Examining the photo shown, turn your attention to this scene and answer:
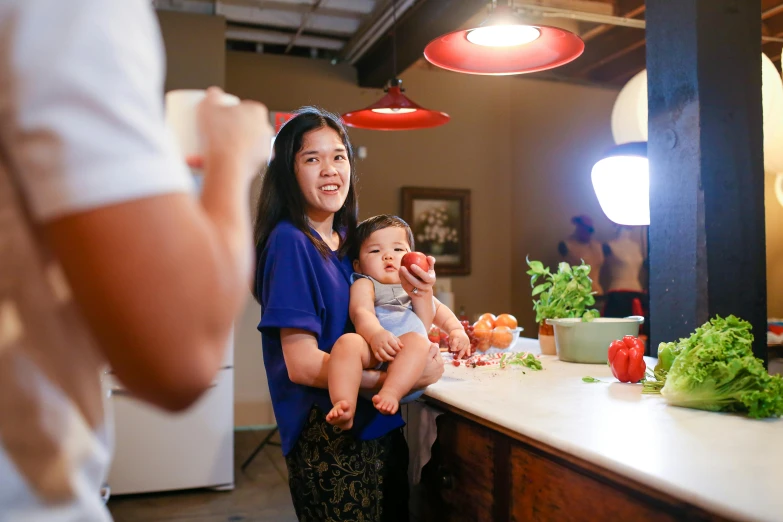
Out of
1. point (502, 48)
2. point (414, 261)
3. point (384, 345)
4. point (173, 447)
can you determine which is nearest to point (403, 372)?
point (384, 345)

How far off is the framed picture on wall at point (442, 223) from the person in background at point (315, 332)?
4.78 m

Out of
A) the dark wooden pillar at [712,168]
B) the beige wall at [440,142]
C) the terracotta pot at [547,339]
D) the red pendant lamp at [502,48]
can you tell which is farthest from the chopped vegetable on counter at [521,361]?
the beige wall at [440,142]

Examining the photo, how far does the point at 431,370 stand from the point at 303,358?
0.37 metres

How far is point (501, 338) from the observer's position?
8.77 feet

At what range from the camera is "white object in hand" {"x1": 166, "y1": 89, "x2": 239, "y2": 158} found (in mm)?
741

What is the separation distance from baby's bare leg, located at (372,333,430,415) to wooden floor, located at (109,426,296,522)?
2.42 m

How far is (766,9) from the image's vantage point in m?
5.23

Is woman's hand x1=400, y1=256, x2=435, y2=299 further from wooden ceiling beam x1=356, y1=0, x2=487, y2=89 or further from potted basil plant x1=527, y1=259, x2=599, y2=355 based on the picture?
wooden ceiling beam x1=356, y1=0, x2=487, y2=89

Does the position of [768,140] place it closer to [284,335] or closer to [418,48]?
[418,48]

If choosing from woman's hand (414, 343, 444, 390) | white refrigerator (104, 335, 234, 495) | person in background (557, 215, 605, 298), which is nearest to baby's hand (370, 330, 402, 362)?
woman's hand (414, 343, 444, 390)

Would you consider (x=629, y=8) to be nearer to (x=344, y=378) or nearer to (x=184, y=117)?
(x=344, y=378)

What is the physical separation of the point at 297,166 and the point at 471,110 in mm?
5501

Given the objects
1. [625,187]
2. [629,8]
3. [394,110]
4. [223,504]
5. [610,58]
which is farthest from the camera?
[610,58]

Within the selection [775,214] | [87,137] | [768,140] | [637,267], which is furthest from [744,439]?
[637,267]
